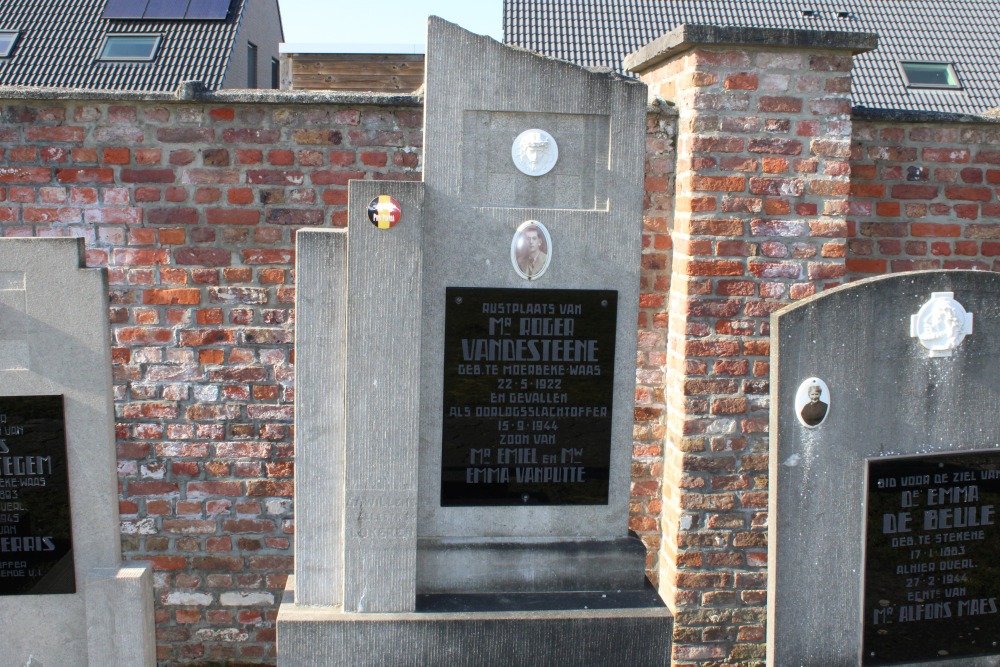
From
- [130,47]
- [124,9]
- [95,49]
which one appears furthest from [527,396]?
[124,9]

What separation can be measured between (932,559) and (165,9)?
16.3 metres

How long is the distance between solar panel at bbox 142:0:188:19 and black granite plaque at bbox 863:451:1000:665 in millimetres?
15876

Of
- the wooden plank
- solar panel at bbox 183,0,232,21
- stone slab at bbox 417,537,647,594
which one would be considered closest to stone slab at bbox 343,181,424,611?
stone slab at bbox 417,537,647,594

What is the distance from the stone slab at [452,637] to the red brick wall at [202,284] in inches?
44.4

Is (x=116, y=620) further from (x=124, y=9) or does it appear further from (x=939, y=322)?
(x=124, y=9)

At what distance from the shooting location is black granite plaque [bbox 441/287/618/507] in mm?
2791

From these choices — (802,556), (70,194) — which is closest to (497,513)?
(802,556)

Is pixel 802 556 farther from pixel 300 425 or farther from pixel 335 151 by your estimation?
pixel 335 151

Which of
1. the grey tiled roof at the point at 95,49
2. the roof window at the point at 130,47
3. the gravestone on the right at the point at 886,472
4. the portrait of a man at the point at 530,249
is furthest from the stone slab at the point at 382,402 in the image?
the roof window at the point at 130,47

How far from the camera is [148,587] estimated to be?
2893mm

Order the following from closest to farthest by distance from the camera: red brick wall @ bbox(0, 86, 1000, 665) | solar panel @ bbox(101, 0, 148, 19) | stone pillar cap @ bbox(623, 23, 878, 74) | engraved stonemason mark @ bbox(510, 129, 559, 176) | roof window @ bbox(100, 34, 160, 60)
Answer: engraved stonemason mark @ bbox(510, 129, 559, 176) < stone pillar cap @ bbox(623, 23, 878, 74) < red brick wall @ bbox(0, 86, 1000, 665) < roof window @ bbox(100, 34, 160, 60) < solar panel @ bbox(101, 0, 148, 19)

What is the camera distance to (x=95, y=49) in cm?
1561

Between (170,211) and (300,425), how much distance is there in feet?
4.51

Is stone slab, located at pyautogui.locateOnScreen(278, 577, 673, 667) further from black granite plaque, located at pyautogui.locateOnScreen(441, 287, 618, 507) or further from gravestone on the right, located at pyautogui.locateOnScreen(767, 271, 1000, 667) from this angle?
gravestone on the right, located at pyautogui.locateOnScreen(767, 271, 1000, 667)
